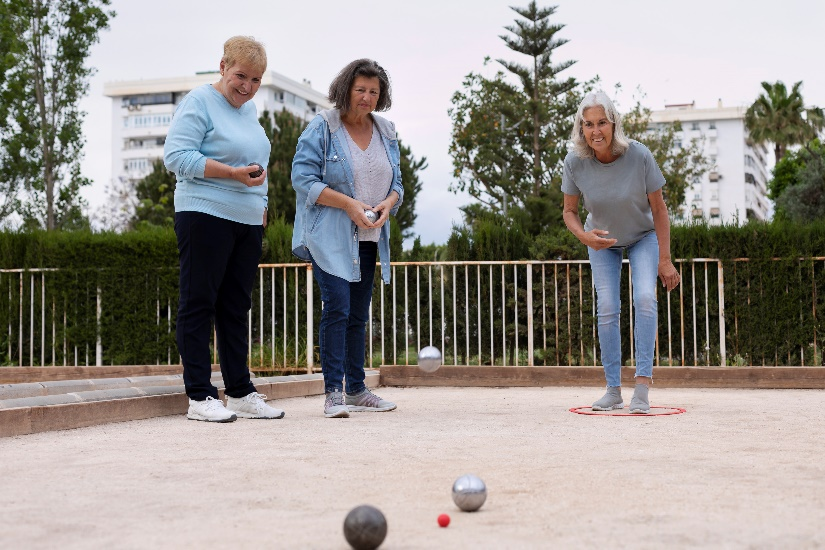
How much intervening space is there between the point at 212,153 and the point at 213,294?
2.26ft

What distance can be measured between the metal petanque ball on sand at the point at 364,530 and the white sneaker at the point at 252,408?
2.89m

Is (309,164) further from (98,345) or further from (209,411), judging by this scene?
(98,345)

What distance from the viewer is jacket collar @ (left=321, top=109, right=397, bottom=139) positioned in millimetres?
5035

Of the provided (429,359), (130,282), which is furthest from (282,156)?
(429,359)

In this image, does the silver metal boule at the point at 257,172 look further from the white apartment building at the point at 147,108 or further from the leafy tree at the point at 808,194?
the white apartment building at the point at 147,108

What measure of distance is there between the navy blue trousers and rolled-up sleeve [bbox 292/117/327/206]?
0.99ft

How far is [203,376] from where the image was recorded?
4.73 metres

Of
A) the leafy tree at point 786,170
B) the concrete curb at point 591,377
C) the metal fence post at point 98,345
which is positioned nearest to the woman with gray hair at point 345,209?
the concrete curb at point 591,377

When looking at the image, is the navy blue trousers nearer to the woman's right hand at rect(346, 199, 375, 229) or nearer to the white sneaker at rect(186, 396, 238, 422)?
the white sneaker at rect(186, 396, 238, 422)

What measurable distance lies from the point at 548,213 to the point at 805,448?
14.9 meters

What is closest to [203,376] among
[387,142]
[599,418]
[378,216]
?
[378,216]

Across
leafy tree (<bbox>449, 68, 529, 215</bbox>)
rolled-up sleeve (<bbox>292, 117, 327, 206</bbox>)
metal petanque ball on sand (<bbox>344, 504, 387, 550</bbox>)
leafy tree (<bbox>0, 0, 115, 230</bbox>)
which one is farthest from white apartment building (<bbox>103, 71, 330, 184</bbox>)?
metal petanque ball on sand (<bbox>344, 504, 387, 550</bbox>)

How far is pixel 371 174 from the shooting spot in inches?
200

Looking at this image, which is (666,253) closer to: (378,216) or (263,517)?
(378,216)
